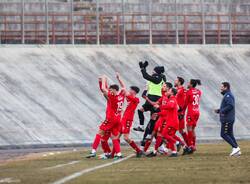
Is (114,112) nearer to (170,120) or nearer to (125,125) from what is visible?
(125,125)

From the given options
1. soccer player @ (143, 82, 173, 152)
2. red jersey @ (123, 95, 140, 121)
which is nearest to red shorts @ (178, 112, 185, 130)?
soccer player @ (143, 82, 173, 152)

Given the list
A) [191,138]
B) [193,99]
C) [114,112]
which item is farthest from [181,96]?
[114,112]

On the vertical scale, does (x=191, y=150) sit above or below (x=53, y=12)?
below

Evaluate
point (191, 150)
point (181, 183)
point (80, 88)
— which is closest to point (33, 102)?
point (80, 88)

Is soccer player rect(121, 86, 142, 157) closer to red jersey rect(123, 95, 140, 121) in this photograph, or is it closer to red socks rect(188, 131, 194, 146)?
red jersey rect(123, 95, 140, 121)

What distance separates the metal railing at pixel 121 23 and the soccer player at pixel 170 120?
2491 centimetres

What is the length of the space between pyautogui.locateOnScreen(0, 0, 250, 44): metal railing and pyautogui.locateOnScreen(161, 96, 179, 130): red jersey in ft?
81.8

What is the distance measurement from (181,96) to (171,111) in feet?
6.87

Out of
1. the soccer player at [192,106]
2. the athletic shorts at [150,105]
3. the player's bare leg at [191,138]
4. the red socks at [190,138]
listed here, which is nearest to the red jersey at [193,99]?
the soccer player at [192,106]

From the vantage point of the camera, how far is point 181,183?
79.6ft

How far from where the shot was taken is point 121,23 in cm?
6288

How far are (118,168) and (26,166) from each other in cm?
284

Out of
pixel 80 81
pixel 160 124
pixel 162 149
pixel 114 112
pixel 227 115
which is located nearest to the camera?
pixel 114 112

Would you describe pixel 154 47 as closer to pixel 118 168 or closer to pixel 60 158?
pixel 60 158
